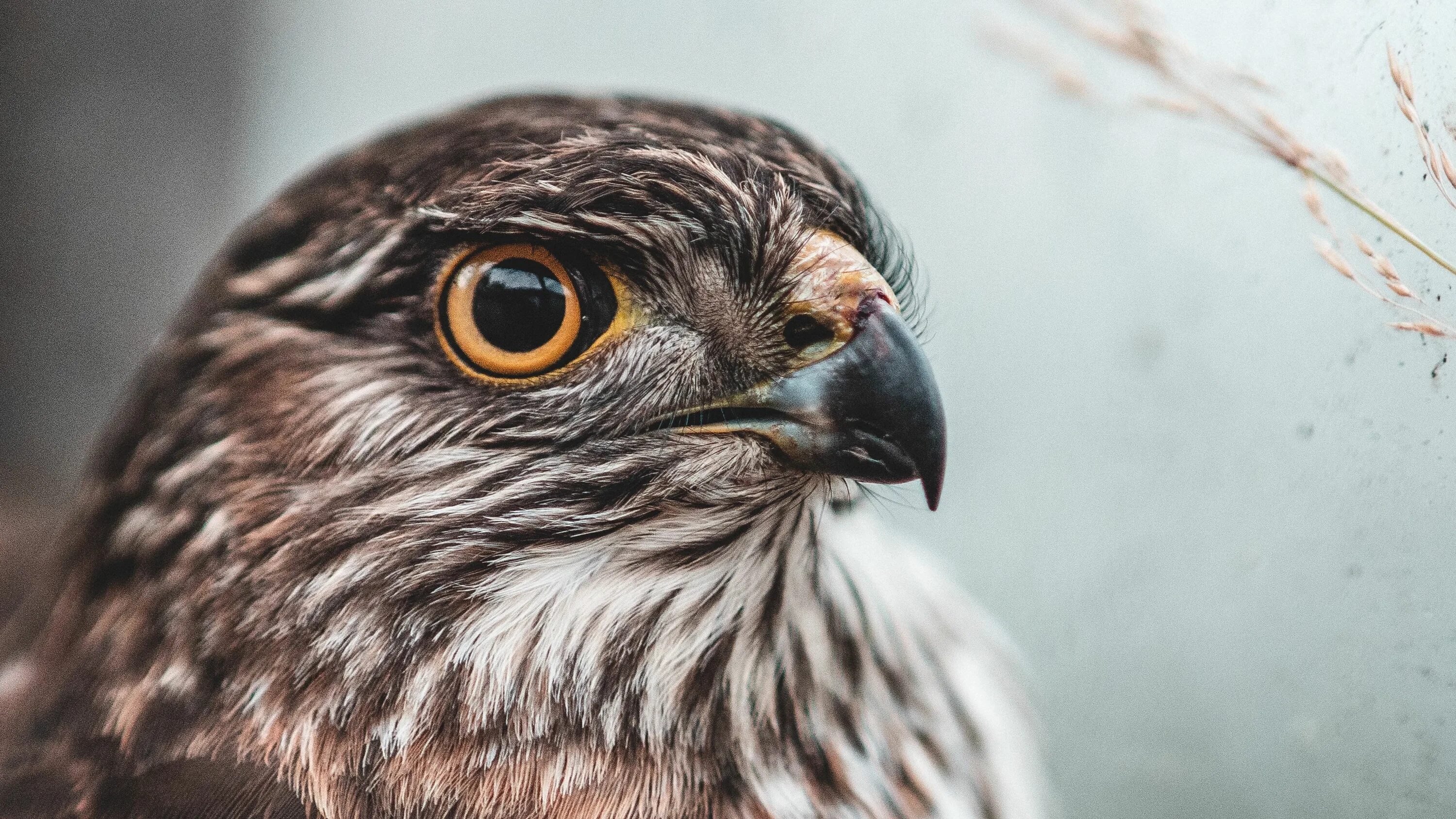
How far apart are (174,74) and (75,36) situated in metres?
0.29

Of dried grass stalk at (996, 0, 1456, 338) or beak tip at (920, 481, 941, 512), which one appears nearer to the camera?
dried grass stalk at (996, 0, 1456, 338)

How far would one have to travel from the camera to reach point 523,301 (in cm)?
123

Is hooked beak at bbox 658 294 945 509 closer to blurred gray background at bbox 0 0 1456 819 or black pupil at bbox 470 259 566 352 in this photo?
black pupil at bbox 470 259 566 352

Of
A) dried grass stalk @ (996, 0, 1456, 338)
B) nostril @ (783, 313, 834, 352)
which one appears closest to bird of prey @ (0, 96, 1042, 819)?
nostril @ (783, 313, 834, 352)

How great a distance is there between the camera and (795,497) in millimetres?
1308

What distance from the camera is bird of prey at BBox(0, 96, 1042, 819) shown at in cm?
122

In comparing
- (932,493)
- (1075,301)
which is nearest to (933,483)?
(932,493)

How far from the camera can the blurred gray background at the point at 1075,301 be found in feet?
3.59

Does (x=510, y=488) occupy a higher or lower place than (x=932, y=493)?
lower

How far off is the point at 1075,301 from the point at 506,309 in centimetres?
127

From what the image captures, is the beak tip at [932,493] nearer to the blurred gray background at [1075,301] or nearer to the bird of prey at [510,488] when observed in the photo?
the bird of prey at [510,488]

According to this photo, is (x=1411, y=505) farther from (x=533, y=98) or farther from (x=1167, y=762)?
(x=533, y=98)

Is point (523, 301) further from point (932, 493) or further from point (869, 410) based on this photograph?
point (932, 493)

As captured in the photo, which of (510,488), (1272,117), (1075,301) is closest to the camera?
(1272,117)
